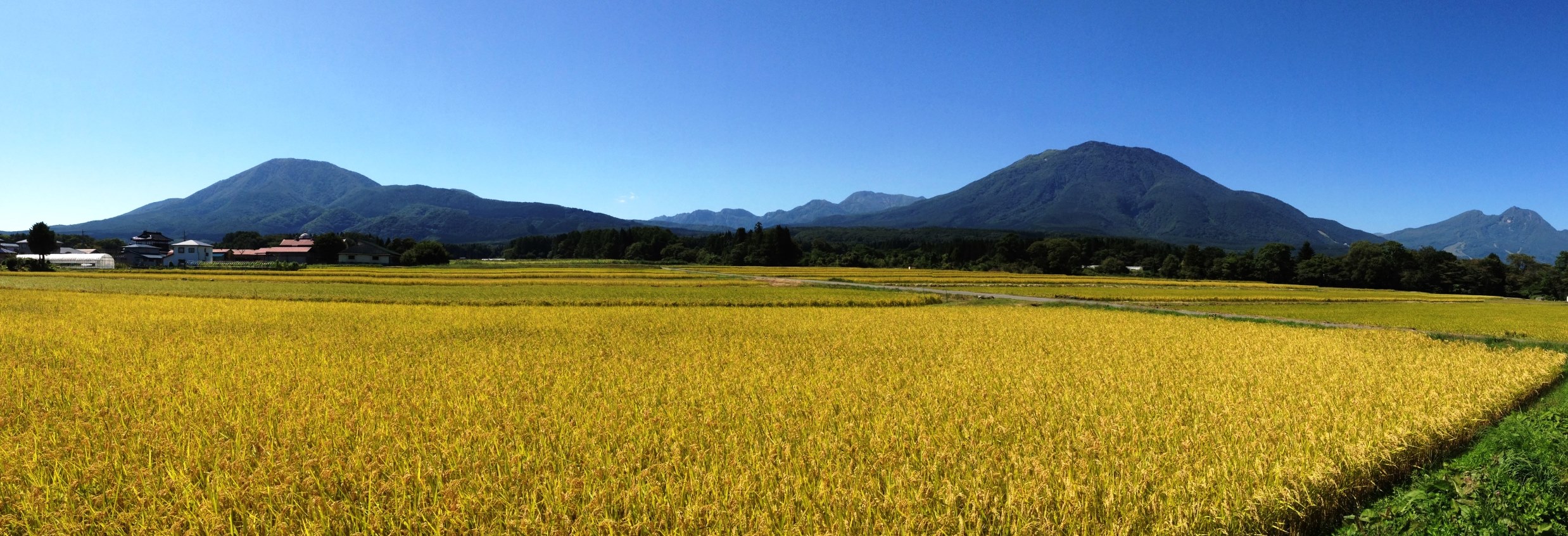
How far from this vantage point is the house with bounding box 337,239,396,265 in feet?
382

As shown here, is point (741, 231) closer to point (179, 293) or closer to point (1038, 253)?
point (1038, 253)

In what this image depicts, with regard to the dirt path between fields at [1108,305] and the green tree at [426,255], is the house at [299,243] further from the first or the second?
the dirt path between fields at [1108,305]

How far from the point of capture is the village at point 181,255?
308ft

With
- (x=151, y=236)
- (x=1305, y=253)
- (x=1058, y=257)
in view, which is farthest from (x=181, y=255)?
(x=1305, y=253)

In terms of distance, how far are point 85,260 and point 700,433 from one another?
134 meters

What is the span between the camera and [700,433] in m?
6.31

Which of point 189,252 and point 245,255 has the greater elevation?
point 189,252

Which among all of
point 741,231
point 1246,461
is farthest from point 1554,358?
point 741,231

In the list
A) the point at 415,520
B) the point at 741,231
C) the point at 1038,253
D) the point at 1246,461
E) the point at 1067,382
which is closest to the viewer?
the point at 415,520

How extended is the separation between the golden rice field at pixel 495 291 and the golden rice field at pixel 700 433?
17.3 meters

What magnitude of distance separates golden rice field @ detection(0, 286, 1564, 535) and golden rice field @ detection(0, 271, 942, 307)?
56.6 ft

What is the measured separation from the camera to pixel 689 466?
5.23 metres

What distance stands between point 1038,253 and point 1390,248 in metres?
47.1

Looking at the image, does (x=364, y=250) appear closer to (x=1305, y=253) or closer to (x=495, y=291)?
(x=495, y=291)
